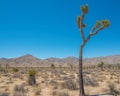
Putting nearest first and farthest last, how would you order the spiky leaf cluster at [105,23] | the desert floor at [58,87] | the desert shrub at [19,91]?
1. the desert shrub at [19,91]
2. the spiky leaf cluster at [105,23]
3. the desert floor at [58,87]

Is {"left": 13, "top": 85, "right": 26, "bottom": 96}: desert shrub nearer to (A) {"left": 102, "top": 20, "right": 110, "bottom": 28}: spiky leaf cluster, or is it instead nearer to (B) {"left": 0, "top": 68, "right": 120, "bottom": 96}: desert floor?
(B) {"left": 0, "top": 68, "right": 120, "bottom": 96}: desert floor

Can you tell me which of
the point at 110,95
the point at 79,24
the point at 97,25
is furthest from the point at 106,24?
the point at 110,95

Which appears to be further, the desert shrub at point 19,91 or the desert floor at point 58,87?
the desert floor at point 58,87

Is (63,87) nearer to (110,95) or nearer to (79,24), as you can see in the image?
(110,95)

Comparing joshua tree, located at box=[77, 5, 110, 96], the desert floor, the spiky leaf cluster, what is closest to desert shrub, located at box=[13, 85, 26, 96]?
the desert floor

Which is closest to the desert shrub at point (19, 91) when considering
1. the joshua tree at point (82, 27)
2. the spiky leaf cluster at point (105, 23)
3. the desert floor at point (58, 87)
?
the desert floor at point (58, 87)

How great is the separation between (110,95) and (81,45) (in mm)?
3586

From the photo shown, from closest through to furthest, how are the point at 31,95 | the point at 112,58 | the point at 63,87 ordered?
the point at 31,95 < the point at 63,87 < the point at 112,58

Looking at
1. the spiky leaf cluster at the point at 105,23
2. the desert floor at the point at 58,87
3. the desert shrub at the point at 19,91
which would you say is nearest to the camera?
the desert shrub at the point at 19,91

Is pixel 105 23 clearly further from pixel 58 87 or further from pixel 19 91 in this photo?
pixel 19 91

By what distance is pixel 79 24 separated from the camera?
498 inches

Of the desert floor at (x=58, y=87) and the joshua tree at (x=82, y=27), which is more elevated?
the joshua tree at (x=82, y=27)

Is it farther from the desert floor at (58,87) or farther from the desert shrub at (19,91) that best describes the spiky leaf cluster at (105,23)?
the desert shrub at (19,91)

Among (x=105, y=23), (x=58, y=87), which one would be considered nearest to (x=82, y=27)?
(x=105, y=23)
